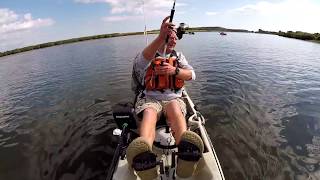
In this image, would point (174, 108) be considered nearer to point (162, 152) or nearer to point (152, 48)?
point (162, 152)

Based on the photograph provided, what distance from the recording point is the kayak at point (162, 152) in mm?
5398

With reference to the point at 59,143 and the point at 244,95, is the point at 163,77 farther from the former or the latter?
the point at 244,95

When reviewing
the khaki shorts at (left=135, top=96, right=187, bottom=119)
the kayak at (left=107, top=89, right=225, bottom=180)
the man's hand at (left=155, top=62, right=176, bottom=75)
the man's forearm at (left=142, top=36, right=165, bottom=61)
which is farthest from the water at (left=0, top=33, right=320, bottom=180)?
the man's forearm at (left=142, top=36, right=165, bottom=61)

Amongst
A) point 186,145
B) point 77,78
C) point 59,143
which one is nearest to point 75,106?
point 59,143

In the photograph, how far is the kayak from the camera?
540cm

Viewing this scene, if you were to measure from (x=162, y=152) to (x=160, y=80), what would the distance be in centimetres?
169

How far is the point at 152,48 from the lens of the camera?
21.4 ft

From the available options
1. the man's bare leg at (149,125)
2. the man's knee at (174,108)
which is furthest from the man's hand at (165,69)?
the man's bare leg at (149,125)

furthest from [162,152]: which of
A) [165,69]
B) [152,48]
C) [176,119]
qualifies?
[152,48]

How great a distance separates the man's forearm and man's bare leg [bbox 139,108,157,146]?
1348 millimetres

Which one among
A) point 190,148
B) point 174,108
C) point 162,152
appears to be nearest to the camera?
point 190,148

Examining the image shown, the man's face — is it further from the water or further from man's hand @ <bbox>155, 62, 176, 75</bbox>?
the water

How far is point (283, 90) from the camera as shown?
16.5 m

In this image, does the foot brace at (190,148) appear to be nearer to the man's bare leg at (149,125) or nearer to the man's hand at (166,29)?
the man's bare leg at (149,125)
